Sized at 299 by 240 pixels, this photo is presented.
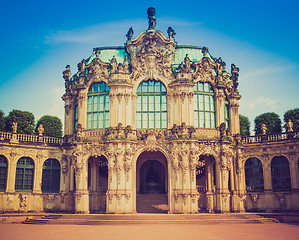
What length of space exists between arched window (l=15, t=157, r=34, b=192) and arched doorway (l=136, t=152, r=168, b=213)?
37.7 ft

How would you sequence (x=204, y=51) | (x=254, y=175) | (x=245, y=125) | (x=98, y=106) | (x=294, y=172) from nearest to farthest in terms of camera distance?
(x=294, y=172)
(x=98, y=106)
(x=204, y=51)
(x=254, y=175)
(x=245, y=125)

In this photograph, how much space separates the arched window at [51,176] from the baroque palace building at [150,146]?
0.36 feet

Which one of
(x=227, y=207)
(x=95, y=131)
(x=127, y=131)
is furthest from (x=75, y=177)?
(x=227, y=207)

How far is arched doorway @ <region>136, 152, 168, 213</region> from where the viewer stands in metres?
37.7

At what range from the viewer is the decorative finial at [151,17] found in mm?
38562

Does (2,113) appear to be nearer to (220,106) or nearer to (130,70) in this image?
(130,70)

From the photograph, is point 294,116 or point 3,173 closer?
point 3,173

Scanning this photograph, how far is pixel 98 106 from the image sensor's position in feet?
123

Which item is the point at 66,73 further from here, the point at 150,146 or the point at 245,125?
the point at 245,125

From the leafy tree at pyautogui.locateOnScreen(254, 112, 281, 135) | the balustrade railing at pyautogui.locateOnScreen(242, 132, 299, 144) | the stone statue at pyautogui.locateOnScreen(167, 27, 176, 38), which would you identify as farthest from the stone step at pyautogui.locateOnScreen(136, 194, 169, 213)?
the leafy tree at pyautogui.locateOnScreen(254, 112, 281, 135)

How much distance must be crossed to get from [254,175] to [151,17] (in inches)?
812

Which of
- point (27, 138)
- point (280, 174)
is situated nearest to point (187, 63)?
point (280, 174)

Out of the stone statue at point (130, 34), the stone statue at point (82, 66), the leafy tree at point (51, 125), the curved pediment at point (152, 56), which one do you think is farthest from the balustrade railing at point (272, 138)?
the leafy tree at point (51, 125)

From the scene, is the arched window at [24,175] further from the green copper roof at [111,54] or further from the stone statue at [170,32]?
the stone statue at [170,32]
